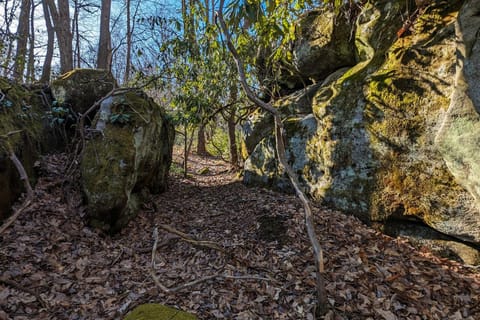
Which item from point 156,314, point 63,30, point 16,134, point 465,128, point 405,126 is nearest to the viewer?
point 156,314

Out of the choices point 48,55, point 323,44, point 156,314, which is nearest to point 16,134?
point 156,314

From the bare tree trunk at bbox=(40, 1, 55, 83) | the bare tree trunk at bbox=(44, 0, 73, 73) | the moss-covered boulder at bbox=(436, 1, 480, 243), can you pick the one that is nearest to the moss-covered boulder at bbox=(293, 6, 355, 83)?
the moss-covered boulder at bbox=(436, 1, 480, 243)

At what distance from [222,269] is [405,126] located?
324 cm

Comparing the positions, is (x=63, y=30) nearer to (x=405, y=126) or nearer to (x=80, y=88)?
(x=80, y=88)

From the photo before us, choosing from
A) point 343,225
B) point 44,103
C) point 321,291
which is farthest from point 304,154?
point 44,103

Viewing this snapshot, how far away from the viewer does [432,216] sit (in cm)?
332

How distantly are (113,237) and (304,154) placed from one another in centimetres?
376

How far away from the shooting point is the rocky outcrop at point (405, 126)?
296 cm

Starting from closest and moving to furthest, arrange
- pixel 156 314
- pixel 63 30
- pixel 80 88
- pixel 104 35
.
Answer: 1. pixel 156 314
2. pixel 80 88
3. pixel 63 30
4. pixel 104 35

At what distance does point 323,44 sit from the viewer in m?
5.77

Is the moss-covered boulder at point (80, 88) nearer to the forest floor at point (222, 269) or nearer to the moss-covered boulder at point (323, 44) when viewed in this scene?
the forest floor at point (222, 269)

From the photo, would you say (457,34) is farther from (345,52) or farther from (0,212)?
(0,212)

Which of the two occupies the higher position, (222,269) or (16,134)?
(16,134)

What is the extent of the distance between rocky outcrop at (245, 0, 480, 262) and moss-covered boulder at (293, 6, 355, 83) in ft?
2.07
